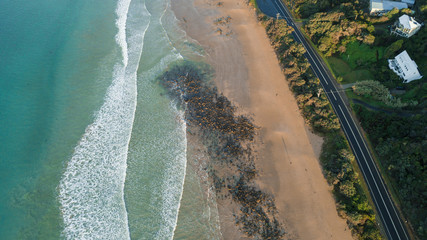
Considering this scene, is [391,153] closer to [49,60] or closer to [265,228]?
[265,228]

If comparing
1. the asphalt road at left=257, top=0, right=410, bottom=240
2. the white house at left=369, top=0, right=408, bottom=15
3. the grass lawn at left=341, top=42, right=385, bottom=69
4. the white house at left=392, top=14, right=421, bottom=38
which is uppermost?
the white house at left=369, top=0, right=408, bottom=15

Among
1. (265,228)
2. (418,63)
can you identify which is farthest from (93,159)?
(418,63)

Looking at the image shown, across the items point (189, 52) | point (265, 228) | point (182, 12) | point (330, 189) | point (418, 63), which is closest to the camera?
point (265, 228)

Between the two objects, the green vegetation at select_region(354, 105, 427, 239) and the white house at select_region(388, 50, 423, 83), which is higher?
the white house at select_region(388, 50, 423, 83)

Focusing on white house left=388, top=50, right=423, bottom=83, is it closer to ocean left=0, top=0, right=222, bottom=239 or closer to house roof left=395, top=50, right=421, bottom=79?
house roof left=395, top=50, right=421, bottom=79

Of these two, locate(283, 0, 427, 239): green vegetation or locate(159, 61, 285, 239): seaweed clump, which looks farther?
locate(283, 0, 427, 239): green vegetation

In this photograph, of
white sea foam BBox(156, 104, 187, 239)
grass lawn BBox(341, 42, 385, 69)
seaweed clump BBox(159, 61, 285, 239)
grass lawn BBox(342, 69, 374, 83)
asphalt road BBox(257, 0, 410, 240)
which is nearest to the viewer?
white sea foam BBox(156, 104, 187, 239)

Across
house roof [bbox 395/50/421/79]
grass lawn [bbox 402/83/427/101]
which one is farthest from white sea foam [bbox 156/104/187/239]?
house roof [bbox 395/50/421/79]

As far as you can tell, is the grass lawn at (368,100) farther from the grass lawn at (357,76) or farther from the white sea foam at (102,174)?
the white sea foam at (102,174)
